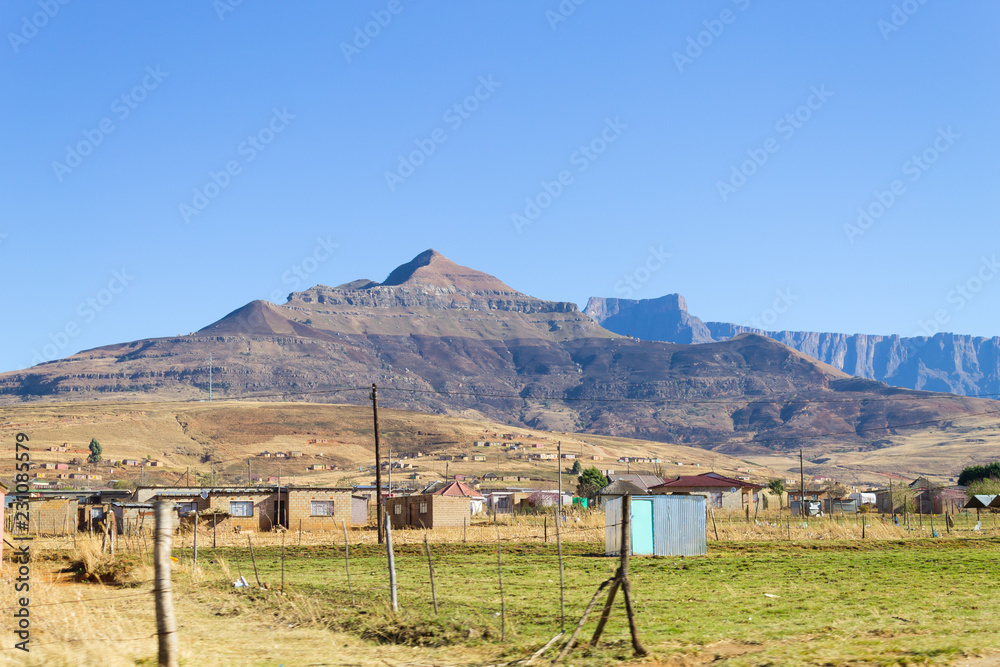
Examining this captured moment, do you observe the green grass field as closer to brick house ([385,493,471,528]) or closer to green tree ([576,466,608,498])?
brick house ([385,493,471,528])

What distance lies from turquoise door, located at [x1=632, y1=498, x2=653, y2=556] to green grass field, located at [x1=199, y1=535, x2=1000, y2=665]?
4.65ft

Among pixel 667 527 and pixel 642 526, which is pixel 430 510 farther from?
pixel 667 527

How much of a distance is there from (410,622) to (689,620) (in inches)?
194

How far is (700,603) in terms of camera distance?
1919 cm

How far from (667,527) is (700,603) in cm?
1431

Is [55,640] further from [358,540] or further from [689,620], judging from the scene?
[358,540]

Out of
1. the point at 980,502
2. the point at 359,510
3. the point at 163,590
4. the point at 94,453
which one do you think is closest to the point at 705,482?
the point at 980,502

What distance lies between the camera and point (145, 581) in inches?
997

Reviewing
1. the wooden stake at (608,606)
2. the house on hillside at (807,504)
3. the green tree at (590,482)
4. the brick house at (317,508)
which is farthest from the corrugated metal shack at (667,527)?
the green tree at (590,482)

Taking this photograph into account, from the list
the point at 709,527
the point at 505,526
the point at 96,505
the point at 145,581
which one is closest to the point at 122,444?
the point at 96,505

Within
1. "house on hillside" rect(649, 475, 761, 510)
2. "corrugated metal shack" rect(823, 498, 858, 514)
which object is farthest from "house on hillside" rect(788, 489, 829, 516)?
"house on hillside" rect(649, 475, 761, 510)

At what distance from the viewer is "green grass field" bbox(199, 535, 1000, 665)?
45.1 feet

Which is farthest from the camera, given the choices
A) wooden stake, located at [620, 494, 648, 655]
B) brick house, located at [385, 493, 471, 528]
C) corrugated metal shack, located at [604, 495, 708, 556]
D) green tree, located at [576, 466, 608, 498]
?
green tree, located at [576, 466, 608, 498]

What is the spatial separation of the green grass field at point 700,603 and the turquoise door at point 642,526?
4.65 feet
